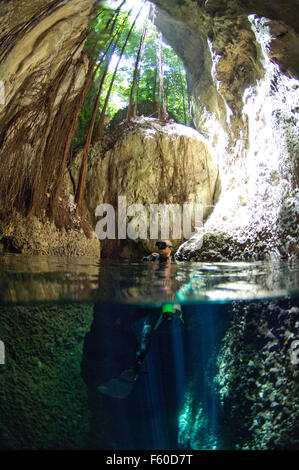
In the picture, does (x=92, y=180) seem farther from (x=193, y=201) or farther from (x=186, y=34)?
(x=186, y=34)

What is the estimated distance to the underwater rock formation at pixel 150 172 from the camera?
812 centimetres

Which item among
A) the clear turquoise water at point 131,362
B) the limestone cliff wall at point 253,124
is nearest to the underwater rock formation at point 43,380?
the clear turquoise water at point 131,362

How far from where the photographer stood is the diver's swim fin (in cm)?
299

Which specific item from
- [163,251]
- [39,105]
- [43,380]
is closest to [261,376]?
[43,380]

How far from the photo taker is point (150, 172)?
26.9 feet

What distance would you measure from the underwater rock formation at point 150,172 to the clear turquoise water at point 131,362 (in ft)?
14.7

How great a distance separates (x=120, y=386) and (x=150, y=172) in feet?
19.6

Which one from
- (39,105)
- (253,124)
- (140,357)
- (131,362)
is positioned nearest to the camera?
(140,357)

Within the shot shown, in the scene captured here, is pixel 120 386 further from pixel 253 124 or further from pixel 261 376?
pixel 253 124

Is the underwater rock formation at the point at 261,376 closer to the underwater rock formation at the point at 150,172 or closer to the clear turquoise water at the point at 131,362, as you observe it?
the clear turquoise water at the point at 131,362

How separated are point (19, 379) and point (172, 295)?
1478mm

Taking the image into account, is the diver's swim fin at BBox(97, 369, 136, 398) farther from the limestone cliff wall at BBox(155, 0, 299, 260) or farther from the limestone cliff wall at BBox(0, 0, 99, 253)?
the limestone cliff wall at BBox(0, 0, 99, 253)
